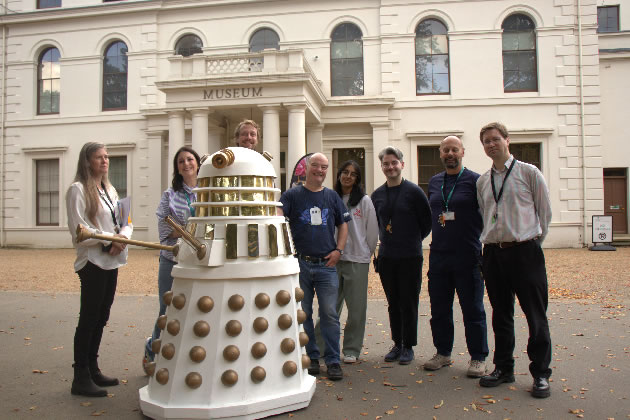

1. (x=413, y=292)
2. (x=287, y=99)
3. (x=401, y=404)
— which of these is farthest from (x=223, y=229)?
(x=287, y=99)

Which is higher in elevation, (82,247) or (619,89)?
(619,89)

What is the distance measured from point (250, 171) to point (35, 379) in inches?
106

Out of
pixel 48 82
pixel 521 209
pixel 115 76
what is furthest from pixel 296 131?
pixel 48 82

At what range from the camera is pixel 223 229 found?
10.1 feet

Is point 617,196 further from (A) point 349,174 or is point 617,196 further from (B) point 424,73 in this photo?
(A) point 349,174

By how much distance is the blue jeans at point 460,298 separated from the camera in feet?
14.0

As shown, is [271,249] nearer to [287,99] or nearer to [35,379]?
[35,379]

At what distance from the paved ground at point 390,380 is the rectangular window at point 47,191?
15.5 metres

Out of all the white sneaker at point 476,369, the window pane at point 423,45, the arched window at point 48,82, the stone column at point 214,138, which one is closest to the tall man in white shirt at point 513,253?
the white sneaker at point 476,369

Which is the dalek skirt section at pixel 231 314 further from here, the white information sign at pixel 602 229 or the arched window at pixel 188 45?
the arched window at pixel 188 45

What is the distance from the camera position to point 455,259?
Result: 434 centimetres

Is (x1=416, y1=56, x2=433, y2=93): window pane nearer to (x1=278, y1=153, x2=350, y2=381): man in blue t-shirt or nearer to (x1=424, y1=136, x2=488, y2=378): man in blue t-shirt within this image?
(x1=424, y1=136, x2=488, y2=378): man in blue t-shirt

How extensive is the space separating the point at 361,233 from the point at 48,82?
20.3m

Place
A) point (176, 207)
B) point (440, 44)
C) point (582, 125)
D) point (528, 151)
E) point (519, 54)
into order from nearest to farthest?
point (176, 207), point (582, 125), point (528, 151), point (519, 54), point (440, 44)
